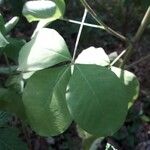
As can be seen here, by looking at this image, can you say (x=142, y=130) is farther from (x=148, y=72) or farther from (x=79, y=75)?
(x=79, y=75)

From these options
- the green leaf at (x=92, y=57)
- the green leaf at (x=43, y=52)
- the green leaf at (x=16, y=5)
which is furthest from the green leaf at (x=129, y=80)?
the green leaf at (x=16, y=5)

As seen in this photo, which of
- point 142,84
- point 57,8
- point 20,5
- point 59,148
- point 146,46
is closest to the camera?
point 57,8

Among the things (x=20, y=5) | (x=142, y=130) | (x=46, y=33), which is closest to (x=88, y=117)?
(x=46, y=33)

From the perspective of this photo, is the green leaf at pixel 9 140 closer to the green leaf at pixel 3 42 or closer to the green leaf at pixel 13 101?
the green leaf at pixel 13 101

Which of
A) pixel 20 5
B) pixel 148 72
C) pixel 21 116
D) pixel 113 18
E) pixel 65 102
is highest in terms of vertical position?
pixel 65 102

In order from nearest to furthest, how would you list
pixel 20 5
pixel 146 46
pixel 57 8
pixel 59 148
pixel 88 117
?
pixel 88 117, pixel 57 8, pixel 20 5, pixel 59 148, pixel 146 46

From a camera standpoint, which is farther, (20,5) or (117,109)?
(20,5)

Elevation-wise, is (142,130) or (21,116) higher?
(21,116)
